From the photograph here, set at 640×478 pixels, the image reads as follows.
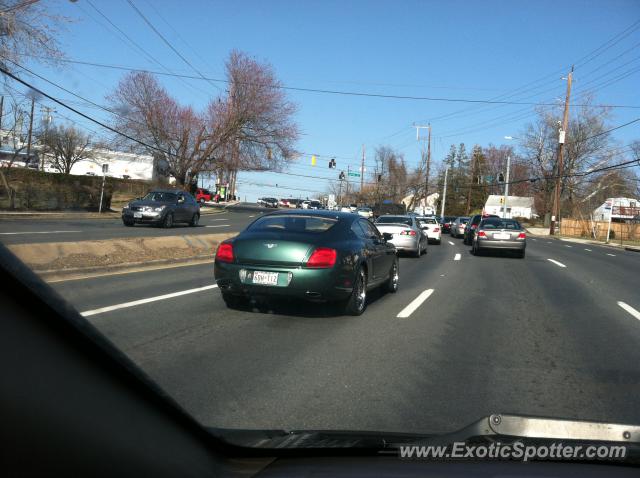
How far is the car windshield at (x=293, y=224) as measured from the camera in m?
7.83

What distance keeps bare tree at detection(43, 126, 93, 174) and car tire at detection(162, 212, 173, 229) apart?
77.3 ft

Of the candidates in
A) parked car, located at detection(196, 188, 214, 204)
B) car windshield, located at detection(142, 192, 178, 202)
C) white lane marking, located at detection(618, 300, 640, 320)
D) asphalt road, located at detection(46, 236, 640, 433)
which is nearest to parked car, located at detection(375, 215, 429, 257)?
asphalt road, located at detection(46, 236, 640, 433)

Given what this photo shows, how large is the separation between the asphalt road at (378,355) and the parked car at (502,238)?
1029 cm

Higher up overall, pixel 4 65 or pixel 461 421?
pixel 4 65

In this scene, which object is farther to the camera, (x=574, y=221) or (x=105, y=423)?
(x=574, y=221)

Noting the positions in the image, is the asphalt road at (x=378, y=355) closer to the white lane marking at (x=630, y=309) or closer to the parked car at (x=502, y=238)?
the white lane marking at (x=630, y=309)

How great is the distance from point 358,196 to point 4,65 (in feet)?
337

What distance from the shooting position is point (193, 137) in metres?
50.1

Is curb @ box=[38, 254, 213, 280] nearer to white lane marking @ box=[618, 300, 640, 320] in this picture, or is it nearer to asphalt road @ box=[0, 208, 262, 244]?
asphalt road @ box=[0, 208, 262, 244]

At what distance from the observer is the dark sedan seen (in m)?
7.18

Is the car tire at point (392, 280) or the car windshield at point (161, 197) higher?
the car windshield at point (161, 197)

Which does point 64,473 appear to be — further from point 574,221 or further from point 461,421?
point 574,221

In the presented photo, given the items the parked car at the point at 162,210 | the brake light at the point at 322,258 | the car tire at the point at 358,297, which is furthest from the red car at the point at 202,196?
the brake light at the point at 322,258

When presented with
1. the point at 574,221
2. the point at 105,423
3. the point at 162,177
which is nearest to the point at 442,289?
the point at 105,423
